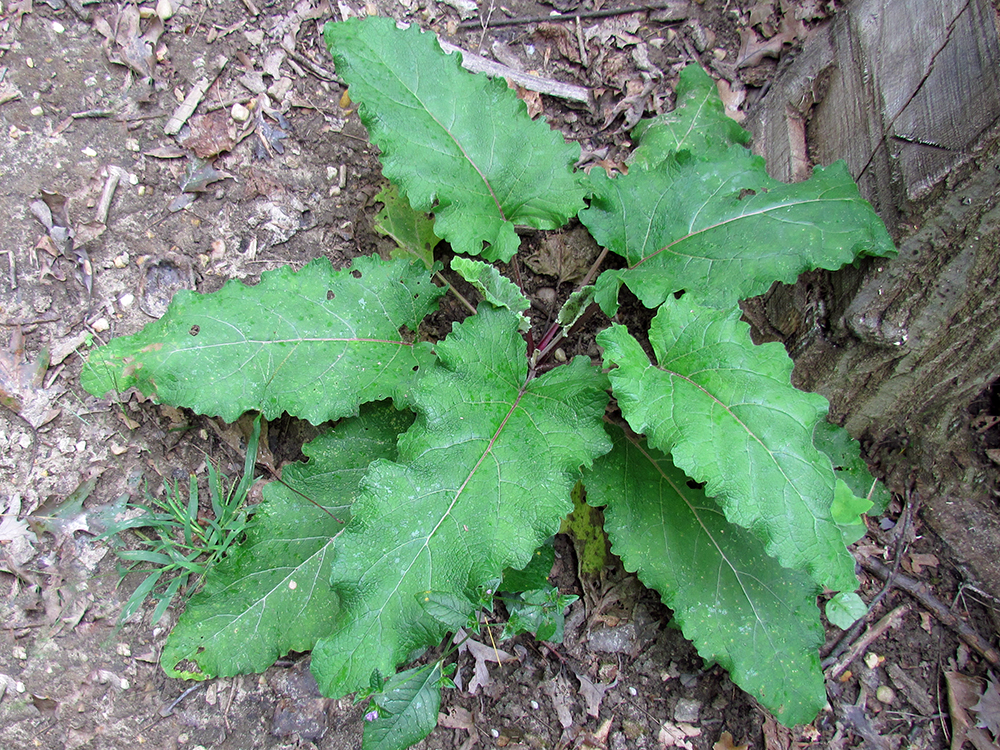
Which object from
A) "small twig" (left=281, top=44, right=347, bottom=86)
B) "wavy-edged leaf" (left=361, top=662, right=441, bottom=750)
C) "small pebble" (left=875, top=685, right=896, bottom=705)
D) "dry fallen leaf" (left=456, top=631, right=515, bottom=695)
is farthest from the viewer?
"small twig" (left=281, top=44, right=347, bottom=86)

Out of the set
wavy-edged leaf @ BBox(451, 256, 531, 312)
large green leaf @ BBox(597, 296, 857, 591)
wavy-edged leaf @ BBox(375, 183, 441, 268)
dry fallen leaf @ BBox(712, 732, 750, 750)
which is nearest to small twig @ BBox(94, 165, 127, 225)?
wavy-edged leaf @ BBox(375, 183, 441, 268)

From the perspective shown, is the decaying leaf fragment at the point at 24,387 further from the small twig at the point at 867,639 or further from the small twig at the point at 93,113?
the small twig at the point at 867,639

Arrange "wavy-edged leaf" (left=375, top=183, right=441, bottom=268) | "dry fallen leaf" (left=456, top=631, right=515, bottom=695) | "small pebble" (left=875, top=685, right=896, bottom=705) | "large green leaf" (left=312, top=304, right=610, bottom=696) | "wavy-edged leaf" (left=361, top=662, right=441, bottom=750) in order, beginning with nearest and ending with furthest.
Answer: "large green leaf" (left=312, top=304, right=610, bottom=696) < "wavy-edged leaf" (left=361, top=662, right=441, bottom=750) < "dry fallen leaf" (left=456, top=631, right=515, bottom=695) < "small pebble" (left=875, top=685, right=896, bottom=705) < "wavy-edged leaf" (left=375, top=183, right=441, bottom=268)

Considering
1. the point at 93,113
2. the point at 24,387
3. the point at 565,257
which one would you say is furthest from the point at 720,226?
the point at 24,387

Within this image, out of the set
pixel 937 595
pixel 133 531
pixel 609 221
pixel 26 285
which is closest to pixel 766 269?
→ pixel 609 221

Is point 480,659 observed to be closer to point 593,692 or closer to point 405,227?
point 593,692

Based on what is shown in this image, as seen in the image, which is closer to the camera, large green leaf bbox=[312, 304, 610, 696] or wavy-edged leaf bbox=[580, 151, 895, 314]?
large green leaf bbox=[312, 304, 610, 696]

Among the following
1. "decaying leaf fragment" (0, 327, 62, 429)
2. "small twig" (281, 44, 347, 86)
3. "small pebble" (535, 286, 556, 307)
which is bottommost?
"decaying leaf fragment" (0, 327, 62, 429)

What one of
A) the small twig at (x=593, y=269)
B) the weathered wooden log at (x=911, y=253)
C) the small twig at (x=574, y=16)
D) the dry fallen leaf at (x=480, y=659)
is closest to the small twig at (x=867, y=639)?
the weathered wooden log at (x=911, y=253)

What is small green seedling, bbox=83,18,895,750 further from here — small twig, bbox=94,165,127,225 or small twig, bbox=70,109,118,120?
small twig, bbox=70,109,118,120
